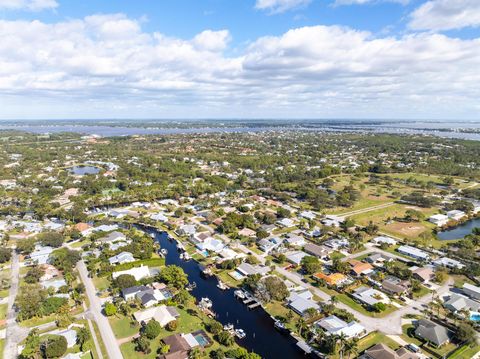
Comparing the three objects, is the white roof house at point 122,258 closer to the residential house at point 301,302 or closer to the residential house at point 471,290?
the residential house at point 301,302

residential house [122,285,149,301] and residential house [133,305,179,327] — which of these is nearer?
residential house [133,305,179,327]

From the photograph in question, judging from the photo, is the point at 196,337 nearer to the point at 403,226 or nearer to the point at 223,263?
the point at 223,263

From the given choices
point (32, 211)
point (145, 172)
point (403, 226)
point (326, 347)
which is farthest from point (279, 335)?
→ point (145, 172)

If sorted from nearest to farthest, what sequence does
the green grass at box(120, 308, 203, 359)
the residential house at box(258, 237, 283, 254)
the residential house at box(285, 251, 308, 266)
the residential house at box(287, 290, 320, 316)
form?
the green grass at box(120, 308, 203, 359) → the residential house at box(287, 290, 320, 316) → the residential house at box(285, 251, 308, 266) → the residential house at box(258, 237, 283, 254)

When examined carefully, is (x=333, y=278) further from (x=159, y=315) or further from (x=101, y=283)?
(x=101, y=283)

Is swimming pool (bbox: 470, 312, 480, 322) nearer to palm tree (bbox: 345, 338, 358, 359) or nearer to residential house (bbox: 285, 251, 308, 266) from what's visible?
palm tree (bbox: 345, 338, 358, 359)

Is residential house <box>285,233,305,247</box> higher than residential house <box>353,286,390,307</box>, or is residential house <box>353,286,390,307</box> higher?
residential house <box>285,233,305,247</box>

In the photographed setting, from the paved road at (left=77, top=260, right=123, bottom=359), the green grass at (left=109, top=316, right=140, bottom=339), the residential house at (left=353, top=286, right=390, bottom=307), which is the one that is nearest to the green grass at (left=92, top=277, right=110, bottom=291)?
the paved road at (left=77, top=260, right=123, bottom=359)

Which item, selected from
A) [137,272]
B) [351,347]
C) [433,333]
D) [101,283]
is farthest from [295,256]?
[101,283]
